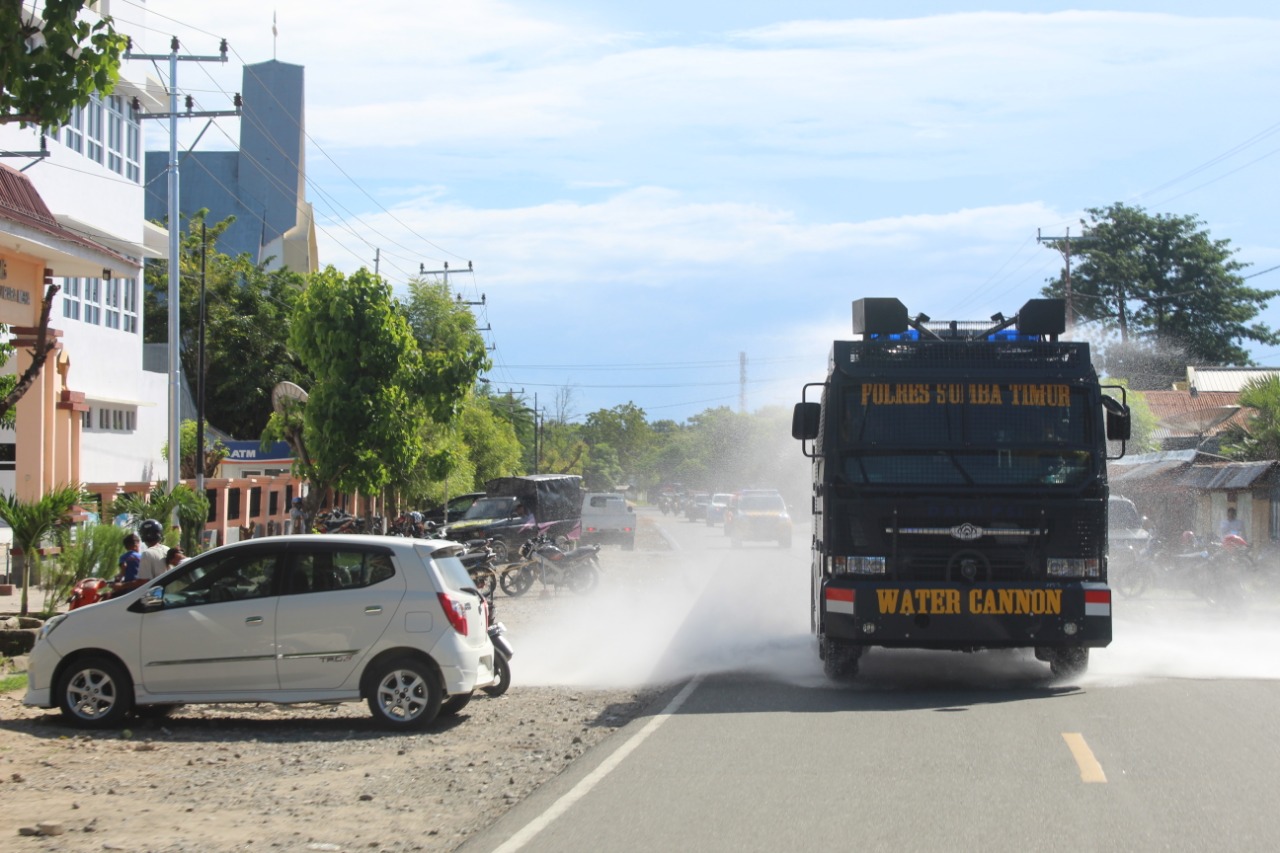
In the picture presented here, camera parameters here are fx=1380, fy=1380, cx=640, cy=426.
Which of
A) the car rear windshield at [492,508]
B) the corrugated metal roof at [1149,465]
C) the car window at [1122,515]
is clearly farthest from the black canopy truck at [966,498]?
the corrugated metal roof at [1149,465]

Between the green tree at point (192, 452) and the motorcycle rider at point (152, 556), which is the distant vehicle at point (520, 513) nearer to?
the green tree at point (192, 452)

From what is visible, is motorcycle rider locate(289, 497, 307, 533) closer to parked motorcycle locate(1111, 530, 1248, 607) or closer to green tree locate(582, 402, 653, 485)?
parked motorcycle locate(1111, 530, 1248, 607)

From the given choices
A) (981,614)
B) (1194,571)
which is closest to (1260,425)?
(1194,571)

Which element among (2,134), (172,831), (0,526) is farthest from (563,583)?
(172,831)

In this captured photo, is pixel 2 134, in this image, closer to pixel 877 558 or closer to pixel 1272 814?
pixel 877 558

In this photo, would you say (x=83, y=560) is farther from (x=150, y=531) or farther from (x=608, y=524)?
(x=608, y=524)

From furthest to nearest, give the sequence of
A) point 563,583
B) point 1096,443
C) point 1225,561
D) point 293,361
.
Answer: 1. point 293,361
2. point 563,583
3. point 1225,561
4. point 1096,443

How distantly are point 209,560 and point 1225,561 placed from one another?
56.9ft

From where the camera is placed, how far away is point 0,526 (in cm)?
2719

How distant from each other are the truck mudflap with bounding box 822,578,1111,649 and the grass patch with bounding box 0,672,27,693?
26.0ft

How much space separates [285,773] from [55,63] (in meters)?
4.76

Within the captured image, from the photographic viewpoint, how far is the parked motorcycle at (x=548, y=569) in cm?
2594

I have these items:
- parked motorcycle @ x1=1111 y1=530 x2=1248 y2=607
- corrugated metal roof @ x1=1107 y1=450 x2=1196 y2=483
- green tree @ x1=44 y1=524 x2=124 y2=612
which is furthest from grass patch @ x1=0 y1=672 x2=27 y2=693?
corrugated metal roof @ x1=1107 y1=450 x2=1196 y2=483

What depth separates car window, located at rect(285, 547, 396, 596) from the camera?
438 inches
